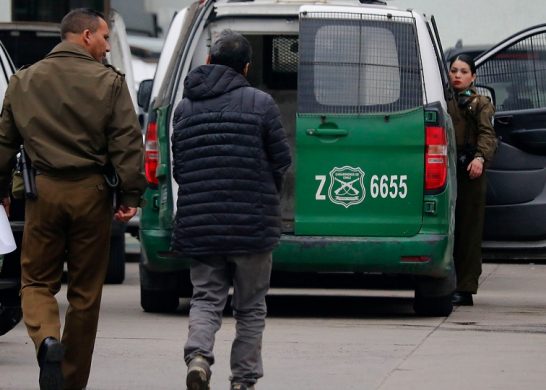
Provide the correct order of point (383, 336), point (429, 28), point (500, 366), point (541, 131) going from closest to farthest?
point (500, 366), point (383, 336), point (429, 28), point (541, 131)

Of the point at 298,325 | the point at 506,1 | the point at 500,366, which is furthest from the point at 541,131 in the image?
the point at 506,1

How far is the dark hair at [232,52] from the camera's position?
287 inches

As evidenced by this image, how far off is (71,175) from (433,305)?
160 inches

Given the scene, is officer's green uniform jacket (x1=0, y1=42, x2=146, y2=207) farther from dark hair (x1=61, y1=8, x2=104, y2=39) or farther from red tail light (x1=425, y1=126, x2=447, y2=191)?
red tail light (x1=425, y1=126, x2=447, y2=191)

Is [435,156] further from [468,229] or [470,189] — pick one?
[468,229]

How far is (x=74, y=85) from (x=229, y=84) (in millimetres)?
656

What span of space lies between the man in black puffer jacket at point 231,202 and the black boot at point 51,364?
52 cm

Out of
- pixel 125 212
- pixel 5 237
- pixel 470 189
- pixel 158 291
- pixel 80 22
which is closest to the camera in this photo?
pixel 125 212

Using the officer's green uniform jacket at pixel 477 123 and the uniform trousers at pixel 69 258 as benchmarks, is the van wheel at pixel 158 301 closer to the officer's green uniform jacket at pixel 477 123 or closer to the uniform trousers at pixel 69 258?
the officer's green uniform jacket at pixel 477 123

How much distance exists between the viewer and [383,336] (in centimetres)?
955

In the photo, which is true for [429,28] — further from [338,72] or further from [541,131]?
[541,131]

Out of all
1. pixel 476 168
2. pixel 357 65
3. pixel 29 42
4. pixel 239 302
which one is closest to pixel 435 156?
pixel 357 65

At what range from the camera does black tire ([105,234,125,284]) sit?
13133 millimetres

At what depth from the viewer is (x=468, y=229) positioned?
37.4ft
